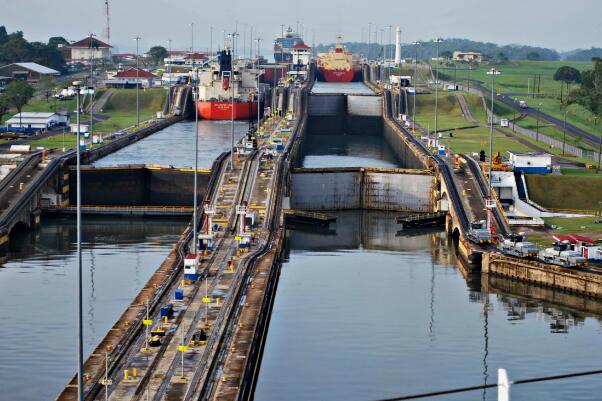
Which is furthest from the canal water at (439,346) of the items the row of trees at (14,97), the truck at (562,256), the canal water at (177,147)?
the row of trees at (14,97)

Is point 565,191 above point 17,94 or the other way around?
the other way around

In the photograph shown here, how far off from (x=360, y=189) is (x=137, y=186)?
2217 centimetres

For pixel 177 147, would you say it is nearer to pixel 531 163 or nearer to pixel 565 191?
pixel 531 163

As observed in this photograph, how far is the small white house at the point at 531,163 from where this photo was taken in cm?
11819

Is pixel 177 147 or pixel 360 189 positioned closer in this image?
pixel 360 189

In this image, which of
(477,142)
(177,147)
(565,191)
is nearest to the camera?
(565,191)

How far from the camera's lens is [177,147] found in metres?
160

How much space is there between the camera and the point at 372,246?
331 feet

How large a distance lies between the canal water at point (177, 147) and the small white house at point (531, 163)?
3620 cm

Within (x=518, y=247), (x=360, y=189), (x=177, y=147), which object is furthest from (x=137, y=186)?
(x=518, y=247)

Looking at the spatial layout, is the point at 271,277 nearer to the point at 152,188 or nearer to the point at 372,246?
the point at 372,246

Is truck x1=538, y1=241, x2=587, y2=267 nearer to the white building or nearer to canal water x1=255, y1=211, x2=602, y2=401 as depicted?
canal water x1=255, y1=211, x2=602, y2=401

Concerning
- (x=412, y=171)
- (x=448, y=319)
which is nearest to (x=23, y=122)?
(x=412, y=171)

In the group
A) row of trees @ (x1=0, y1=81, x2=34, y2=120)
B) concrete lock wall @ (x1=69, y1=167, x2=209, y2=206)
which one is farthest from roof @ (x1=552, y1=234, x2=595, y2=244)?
row of trees @ (x1=0, y1=81, x2=34, y2=120)
